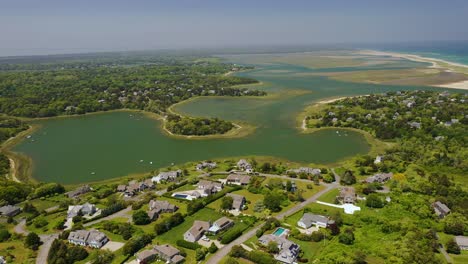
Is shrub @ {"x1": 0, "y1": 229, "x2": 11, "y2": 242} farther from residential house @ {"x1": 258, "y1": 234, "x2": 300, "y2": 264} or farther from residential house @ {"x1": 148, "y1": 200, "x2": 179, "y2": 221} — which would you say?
residential house @ {"x1": 258, "y1": 234, "x2": 300, "y2": 264}

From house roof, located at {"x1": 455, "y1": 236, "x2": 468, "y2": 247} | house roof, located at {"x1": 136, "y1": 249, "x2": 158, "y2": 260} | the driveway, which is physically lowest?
the driveway

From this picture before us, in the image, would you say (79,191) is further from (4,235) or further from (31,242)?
(31,242)

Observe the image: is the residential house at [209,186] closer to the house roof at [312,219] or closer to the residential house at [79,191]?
the house roof at [312,219]

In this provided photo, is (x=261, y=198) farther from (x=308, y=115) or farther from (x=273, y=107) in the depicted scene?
(x=273, y=107)

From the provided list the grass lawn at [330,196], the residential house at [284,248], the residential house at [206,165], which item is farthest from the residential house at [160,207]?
the grass lawn at [330,196]

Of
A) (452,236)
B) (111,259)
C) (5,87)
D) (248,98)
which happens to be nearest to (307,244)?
(452,236)

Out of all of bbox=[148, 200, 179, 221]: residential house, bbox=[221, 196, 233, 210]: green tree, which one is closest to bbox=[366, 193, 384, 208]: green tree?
bbox=[221, 196, 233, 210]: green tree
